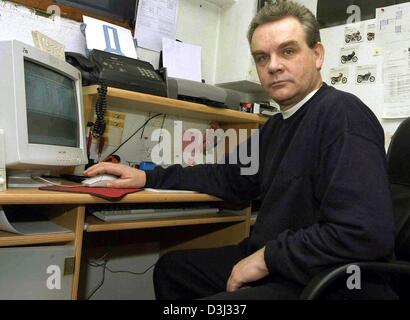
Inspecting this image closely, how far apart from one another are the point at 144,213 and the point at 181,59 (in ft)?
3.19

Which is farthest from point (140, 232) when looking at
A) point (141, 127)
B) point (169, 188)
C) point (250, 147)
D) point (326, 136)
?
point (326, 136)

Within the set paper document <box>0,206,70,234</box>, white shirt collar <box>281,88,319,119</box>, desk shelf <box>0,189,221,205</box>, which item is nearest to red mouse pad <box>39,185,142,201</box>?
desk shelf <box>0,189,221,205</box>

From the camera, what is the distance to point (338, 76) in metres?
1.98

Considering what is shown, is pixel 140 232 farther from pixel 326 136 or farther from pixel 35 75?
pixel 326 136

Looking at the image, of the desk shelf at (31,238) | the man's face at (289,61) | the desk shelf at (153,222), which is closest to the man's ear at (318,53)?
the man's face at (289,61)

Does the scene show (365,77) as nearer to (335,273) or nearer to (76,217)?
(335,273)

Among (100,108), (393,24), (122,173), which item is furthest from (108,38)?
(393,24)

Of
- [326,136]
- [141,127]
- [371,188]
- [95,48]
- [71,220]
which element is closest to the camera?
[371,188]

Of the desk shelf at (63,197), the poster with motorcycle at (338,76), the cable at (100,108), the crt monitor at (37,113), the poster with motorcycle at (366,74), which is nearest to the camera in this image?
the desk shelf at (63,197)

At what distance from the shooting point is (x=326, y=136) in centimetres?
95

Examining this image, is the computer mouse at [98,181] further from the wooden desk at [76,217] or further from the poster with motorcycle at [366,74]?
the poster with motorcycle at [366,74]

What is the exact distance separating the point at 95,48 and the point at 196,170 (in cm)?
71

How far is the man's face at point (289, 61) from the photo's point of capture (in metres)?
1.12

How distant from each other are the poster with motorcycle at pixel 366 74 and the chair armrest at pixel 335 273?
4.13 feet
